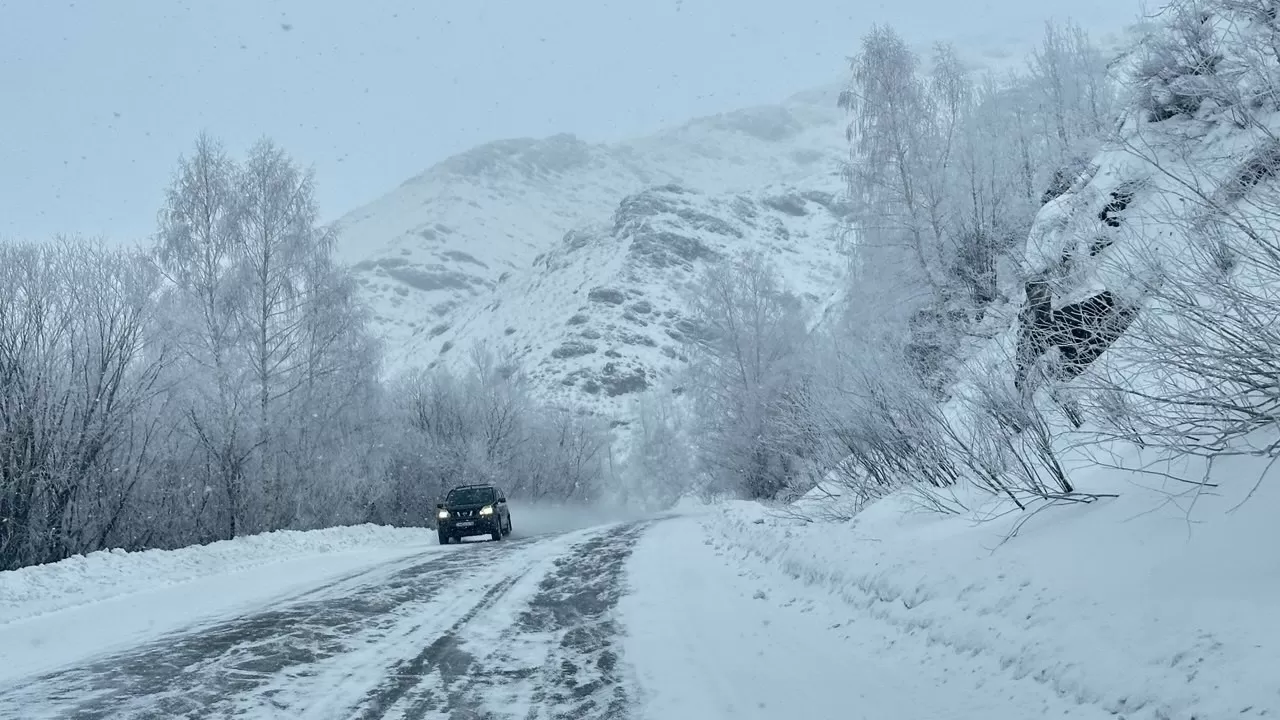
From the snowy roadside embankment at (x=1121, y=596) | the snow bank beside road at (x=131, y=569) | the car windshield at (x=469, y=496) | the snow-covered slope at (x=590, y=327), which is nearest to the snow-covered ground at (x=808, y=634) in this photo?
the snowy roadside embankment at (x=1121, y=596)

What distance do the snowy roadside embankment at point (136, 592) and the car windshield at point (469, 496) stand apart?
5.80 meters

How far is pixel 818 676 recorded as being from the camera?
6219mm

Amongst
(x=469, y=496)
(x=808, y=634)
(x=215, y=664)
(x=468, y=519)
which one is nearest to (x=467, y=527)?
(x=468, y=519)

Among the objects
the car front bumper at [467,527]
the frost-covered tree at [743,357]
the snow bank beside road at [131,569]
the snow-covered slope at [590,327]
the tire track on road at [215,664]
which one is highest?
the snow-covered slope at [590,327]

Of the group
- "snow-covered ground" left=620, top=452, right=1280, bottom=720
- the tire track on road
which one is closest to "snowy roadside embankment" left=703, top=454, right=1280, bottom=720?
"snow-covered ground" left=620, top=452, right=1280, bottom=720

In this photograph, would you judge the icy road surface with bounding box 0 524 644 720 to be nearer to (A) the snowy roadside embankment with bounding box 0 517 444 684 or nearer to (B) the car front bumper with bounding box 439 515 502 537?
(A) the snowy roadside embankment with bounding box 0 517 444 684

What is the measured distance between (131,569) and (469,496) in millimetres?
12620

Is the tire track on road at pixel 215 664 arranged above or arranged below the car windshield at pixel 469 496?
below

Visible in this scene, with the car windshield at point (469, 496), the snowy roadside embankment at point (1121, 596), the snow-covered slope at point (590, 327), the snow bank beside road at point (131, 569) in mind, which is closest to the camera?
the snowy roadside embankment at point (1121, 596)

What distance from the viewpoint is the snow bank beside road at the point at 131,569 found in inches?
449

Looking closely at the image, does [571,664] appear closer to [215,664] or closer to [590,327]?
[215,664]

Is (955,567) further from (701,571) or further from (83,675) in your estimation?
(83,675)

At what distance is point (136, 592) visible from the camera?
42.9ft

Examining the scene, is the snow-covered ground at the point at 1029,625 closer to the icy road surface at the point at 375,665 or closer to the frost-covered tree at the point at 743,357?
the icy road surface at the point at 375,665
